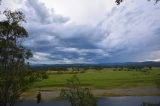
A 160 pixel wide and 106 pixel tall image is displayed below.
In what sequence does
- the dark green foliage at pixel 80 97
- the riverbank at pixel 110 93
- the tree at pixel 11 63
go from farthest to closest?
the riverbank at pixel 110 93 → the dark green foliage at pixel 80 97 → the tree at pixel 11 63

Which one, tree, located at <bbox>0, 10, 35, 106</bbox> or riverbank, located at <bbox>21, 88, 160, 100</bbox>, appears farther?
riverbank, located at <bbox>21, 88, 160, 100</bbox>

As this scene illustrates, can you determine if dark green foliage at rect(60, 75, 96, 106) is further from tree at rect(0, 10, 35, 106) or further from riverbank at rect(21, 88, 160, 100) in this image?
riverbank at rect(21, 88, 160, 100)

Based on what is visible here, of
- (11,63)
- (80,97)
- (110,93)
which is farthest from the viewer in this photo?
(110,93)

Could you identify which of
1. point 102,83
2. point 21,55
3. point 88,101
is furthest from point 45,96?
point 21,55

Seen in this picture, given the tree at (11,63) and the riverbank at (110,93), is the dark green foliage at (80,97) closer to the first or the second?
the tree at (11,63)

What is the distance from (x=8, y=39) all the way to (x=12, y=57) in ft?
5.82

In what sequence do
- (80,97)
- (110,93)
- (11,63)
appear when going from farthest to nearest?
(110,93) → (80,97) → (11,63)

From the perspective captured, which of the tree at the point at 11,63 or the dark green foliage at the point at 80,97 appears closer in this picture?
the tree at the point at 11,63

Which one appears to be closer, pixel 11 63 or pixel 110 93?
pixel 11 63

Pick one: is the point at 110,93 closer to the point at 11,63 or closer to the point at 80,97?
the point at 80,97

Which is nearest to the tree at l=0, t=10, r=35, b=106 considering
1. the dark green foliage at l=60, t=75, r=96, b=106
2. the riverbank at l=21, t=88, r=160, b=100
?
the dark green foliage at l=60, t=75, r=96, b=106

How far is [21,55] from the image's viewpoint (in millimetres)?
34031

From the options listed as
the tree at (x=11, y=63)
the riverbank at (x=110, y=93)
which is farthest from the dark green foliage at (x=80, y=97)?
the riverbank at (x=110, y=93)

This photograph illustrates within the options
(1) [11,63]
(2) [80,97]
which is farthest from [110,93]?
(1) [11,63]
